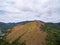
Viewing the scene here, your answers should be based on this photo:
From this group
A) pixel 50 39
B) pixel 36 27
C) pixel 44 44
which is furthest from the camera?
pixel 36 27

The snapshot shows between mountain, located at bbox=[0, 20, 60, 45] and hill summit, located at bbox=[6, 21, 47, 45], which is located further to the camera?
hill summit, located at bbox=[6, 21, 47, 45]

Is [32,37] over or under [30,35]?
under

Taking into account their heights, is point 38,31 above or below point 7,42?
above

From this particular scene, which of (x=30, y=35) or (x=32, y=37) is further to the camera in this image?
(x=30, y=35)

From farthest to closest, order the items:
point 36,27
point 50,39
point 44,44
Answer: point 36,27 < point 50,39 < point 44,44

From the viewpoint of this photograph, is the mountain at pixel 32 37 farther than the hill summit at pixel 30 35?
No

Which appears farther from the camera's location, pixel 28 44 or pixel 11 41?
pixel 11 41

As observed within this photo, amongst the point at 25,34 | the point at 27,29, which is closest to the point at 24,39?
the point at 25,34

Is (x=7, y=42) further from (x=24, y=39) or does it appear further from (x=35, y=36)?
(x=35, y=36)
